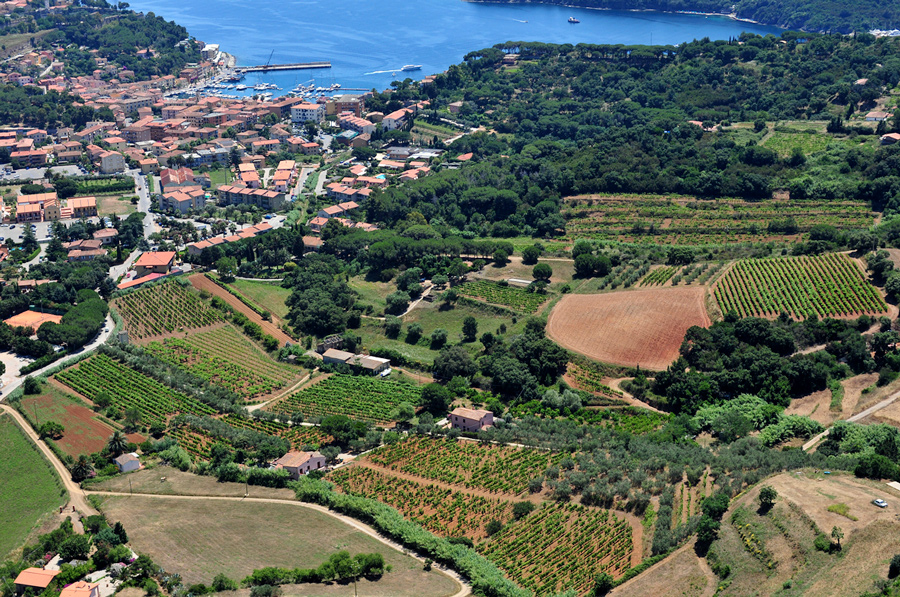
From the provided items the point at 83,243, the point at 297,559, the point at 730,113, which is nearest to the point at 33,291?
the point at 83,243

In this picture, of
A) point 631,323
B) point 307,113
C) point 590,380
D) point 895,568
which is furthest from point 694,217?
point 307,113

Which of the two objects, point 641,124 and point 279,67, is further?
point 279,67

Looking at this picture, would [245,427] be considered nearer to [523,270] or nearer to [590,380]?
[590,380]

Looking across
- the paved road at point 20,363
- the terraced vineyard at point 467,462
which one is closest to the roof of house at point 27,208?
the paved road at point 20,363

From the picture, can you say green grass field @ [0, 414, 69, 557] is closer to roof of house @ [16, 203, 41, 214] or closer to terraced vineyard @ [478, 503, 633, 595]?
terraced vineyard @ [478, 503, 633, 595]

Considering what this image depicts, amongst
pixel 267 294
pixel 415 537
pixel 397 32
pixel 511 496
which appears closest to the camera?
pixel 415 537

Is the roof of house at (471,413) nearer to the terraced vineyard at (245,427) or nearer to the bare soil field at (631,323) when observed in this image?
the terraced vineyard at (245,427)

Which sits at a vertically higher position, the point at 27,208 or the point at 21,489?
the point at 27,208

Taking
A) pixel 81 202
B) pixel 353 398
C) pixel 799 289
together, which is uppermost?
pixel 799 289
